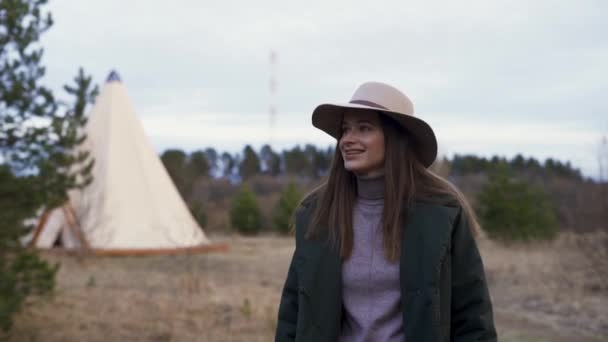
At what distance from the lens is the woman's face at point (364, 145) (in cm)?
205

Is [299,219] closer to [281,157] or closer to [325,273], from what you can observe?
[325,273]

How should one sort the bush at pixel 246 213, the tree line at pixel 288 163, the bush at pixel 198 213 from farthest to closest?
the tree line at pixel 288 163, the bush at pixel 246 213, the bush at pixel 198 213

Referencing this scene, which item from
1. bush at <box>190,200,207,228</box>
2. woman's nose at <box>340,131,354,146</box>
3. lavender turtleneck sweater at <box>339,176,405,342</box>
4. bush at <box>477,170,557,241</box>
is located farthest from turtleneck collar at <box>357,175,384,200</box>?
bush at <box>190,200,207,228</box>

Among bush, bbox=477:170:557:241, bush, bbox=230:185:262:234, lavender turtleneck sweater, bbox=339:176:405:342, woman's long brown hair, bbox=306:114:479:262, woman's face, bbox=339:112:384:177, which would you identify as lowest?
bush, bbox=230:185:262:234

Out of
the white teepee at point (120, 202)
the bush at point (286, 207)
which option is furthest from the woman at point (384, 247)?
the bush at point (286, 207)

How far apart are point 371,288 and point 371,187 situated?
1.03ft

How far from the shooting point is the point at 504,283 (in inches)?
388

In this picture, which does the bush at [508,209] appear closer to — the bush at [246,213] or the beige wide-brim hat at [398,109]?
the bush at [246,213]

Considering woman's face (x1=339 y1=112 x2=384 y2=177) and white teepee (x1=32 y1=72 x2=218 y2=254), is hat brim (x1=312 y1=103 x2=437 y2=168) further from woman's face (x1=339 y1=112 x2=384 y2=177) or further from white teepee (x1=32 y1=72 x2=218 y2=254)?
white teepee (x1=32 y1=72 x2=218 y2=254)

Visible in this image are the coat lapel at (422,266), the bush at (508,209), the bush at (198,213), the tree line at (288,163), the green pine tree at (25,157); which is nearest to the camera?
the coat lapel at (422,266)

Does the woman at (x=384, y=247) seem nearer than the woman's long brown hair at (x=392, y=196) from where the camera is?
Yes

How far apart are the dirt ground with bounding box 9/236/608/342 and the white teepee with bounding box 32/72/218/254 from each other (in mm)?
930

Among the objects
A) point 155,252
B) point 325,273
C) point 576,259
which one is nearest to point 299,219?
point 325,273

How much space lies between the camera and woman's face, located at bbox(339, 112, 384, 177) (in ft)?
6.74
